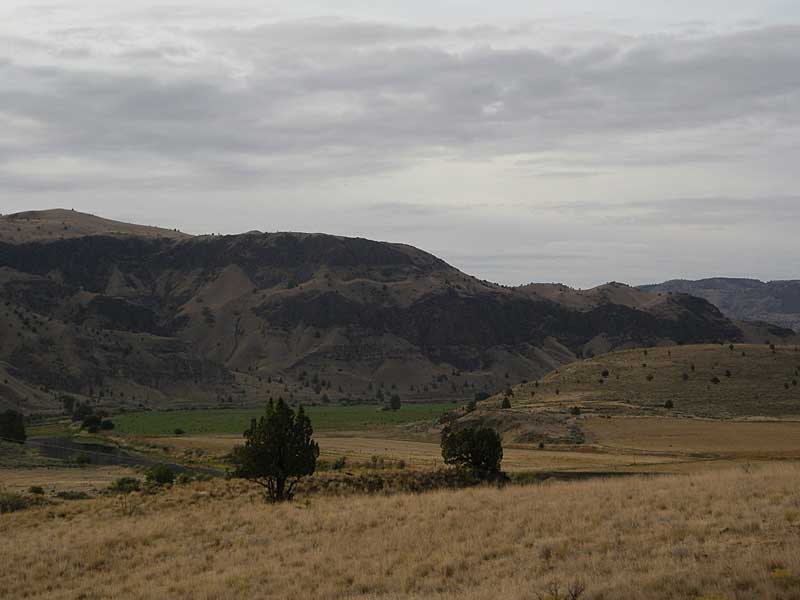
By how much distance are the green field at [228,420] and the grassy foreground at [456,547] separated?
80.8 m

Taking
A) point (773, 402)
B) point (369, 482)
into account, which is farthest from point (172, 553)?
point (773, 402)

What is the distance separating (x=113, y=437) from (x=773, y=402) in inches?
2761

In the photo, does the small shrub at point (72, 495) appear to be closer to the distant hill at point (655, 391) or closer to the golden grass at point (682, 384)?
the distant hill at point (655, 391)

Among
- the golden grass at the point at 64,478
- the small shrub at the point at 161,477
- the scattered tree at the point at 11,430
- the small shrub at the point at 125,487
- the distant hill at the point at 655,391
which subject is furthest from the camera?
the scattered tree at the point at 11,430

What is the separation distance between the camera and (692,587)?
41.6 feet

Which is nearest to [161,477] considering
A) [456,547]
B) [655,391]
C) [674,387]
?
[456,547]

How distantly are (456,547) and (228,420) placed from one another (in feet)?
363

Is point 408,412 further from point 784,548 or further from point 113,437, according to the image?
point 784,548

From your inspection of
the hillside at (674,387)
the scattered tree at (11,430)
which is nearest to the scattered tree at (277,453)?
the hillside at (674,387)

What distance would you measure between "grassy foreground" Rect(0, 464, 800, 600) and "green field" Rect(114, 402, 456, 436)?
265ft

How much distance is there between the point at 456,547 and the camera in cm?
1800

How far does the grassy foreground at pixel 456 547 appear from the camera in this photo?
1391cm

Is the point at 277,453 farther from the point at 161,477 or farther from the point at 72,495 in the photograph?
the point at 161,477

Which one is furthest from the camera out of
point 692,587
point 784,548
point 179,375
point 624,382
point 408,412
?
point 179,375
